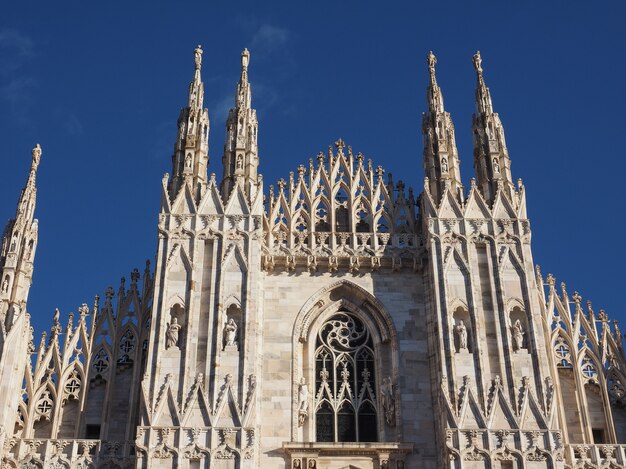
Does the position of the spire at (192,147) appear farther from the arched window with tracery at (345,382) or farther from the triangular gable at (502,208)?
the triangular gable at (502,208)

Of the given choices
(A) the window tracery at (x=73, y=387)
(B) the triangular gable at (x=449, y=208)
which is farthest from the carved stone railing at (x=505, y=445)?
(A) the window tracery at (x=73, y=387)

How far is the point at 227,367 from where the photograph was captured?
20.6 m

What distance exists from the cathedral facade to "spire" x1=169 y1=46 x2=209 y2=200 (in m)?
0.07

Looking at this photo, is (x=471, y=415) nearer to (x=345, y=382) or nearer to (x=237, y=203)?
(x=345, y=382)

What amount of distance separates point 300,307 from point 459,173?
17.6ft

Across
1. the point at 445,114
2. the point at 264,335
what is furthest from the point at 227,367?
the point at 445,114

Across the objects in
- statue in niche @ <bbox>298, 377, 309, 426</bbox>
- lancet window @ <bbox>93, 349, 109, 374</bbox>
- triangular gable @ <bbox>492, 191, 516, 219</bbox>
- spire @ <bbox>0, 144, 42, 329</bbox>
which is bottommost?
statue in niche @ <bbox>298, 377, 309, 426</bbox>

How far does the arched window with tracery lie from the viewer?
21328mm

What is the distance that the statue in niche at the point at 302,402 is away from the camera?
69.3ft

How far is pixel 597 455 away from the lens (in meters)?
20.3

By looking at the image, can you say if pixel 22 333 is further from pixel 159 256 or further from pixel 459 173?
pixel 459 173

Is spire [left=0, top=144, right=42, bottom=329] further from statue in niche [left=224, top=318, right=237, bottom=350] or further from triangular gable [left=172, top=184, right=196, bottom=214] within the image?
statue in niche [left=224, top=318, right=237, bottom=350]

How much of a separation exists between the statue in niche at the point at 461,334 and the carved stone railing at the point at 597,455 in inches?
117

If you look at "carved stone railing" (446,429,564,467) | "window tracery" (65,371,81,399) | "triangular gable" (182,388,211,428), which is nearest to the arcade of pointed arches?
"carved stone railing" (446,429,564,467)
